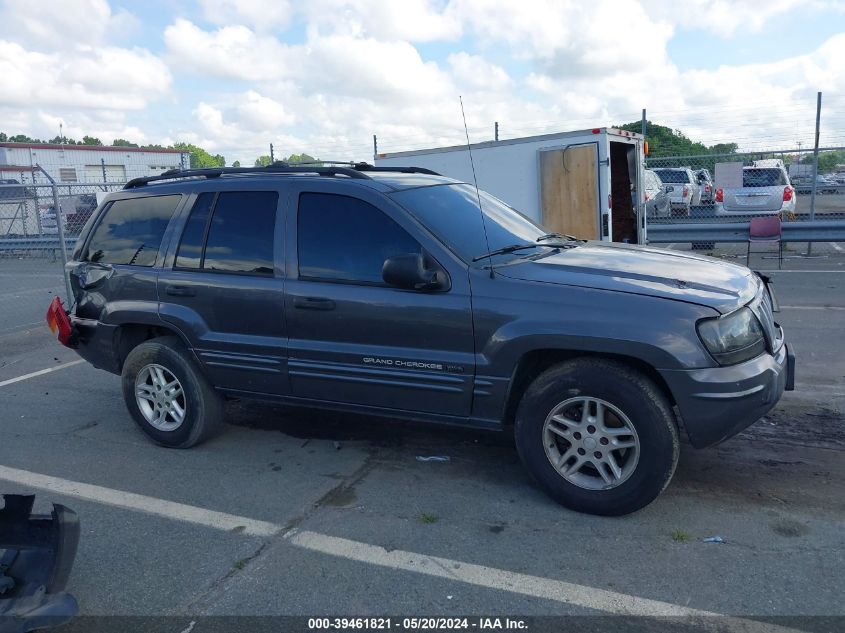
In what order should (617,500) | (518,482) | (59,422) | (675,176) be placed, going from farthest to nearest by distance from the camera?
(675,176) < (59,422) < (518,482) < (617,500)

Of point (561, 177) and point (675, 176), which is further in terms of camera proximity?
point (675, 176)

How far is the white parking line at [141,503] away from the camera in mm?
4000

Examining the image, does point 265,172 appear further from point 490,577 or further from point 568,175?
point 568,175

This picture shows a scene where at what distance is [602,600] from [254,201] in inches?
126

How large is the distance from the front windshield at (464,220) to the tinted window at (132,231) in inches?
71.9

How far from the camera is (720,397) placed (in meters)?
3.61

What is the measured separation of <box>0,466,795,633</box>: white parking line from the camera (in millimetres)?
3102

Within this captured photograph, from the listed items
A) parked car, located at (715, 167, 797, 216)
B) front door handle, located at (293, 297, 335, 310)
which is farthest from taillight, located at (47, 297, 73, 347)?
parked car, located at (715, 167, 797, 216)

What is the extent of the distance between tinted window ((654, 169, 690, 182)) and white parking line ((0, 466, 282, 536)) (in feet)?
69.1

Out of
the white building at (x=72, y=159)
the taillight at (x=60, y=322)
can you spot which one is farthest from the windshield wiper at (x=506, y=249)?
the white building at (x=72, y=159)

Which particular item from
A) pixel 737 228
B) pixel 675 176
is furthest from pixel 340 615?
pixel 675 176

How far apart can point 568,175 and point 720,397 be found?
7711mm

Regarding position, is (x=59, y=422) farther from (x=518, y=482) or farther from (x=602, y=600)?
(x=602, y=600)

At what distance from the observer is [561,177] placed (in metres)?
11.0
